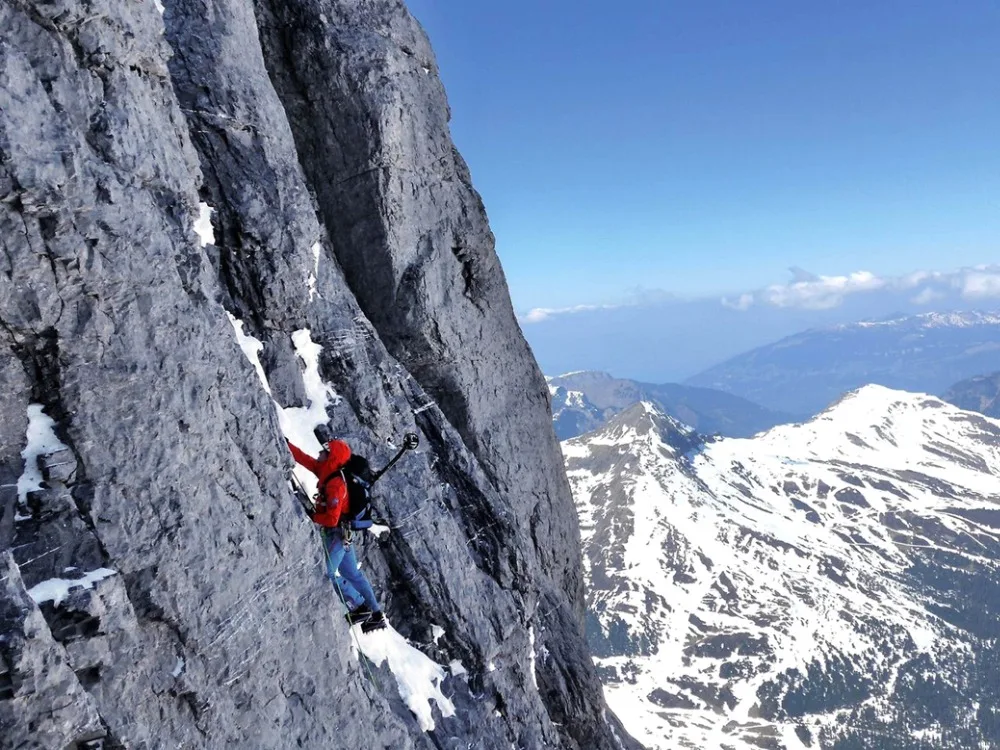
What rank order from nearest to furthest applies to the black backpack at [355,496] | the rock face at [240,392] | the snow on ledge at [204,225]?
the rock face at [240,392] < the black backpack at [355,496] < the snow on ledge at [204,225]

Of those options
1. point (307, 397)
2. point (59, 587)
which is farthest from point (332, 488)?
point (59, 587)

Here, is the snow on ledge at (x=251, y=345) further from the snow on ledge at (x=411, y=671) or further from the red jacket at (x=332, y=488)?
the snow on ledge at (x=411, y=671)

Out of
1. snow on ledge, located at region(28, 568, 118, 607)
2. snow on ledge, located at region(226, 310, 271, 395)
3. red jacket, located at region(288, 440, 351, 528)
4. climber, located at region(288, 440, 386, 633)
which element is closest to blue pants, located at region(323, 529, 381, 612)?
climber, located at region(288, 440, 386, 633)

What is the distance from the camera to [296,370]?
65.5 feet

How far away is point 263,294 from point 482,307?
11398 mm

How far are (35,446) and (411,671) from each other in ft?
39.8

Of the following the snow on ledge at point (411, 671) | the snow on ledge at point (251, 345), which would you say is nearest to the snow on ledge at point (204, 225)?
the snow on ledge at point (251, 345)

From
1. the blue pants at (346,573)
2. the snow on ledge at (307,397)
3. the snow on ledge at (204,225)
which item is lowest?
the blue pants at (346,573)

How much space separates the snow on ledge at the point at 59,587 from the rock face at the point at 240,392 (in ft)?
0.17

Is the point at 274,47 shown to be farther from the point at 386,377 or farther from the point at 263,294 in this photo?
the point at 386,377

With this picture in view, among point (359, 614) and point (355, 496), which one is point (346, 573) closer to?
point (359, 614)

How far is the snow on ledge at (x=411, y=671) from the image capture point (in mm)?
18750

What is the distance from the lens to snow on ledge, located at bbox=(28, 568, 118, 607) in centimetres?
1120

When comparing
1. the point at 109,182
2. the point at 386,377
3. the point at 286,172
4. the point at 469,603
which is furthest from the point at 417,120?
the point at 469,603
